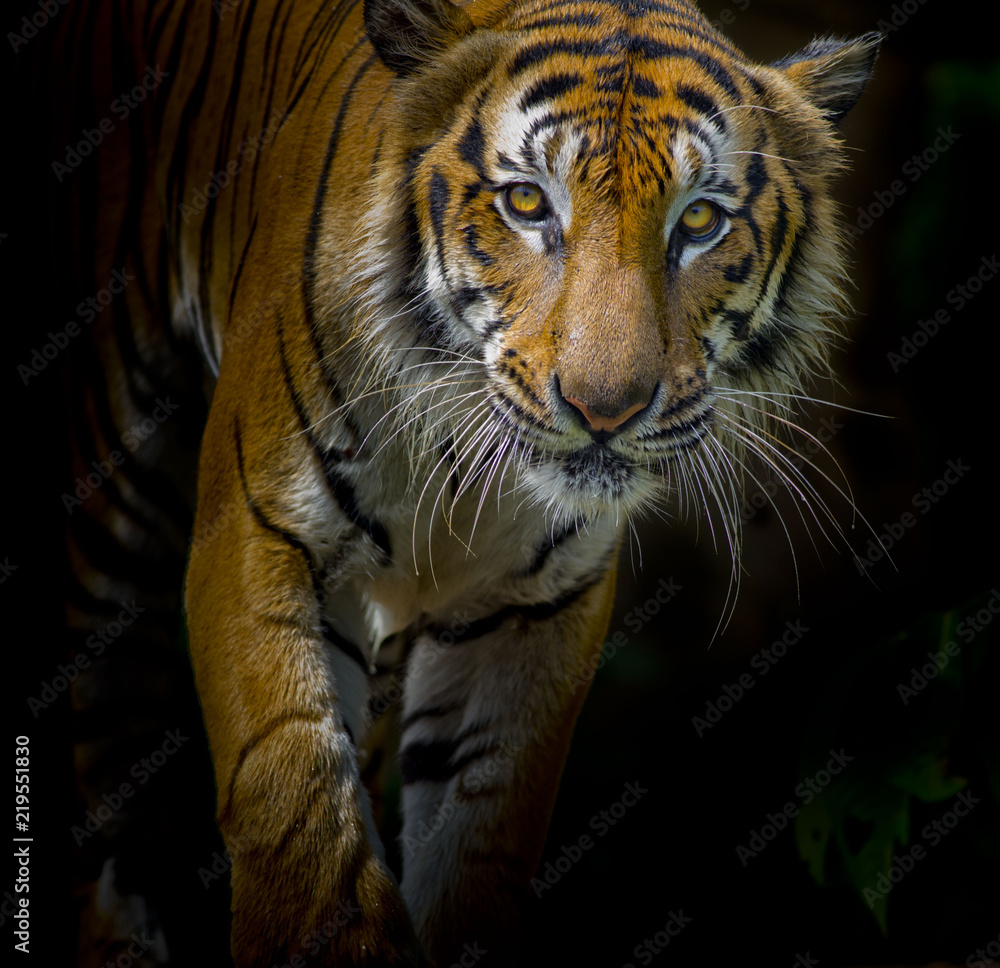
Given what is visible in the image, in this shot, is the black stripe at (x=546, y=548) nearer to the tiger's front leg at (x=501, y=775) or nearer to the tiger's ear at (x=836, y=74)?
the tiger's front leg at (x=501, y=775)

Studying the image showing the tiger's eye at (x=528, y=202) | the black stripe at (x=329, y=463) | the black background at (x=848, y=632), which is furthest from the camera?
the black background at (x=848, y=632)

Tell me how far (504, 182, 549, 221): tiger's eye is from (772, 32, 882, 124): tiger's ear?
429 millimetres

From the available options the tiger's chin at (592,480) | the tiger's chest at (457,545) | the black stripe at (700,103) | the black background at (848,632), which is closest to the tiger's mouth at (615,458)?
the tiger's chin at (592,480)

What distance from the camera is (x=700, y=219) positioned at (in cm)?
142

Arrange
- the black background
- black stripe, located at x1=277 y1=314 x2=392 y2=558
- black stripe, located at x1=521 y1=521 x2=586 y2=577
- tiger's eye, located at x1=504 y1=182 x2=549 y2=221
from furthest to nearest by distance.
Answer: the black background < black stripe, located at x1=521 y1=521 x2=586 y2=577 < black stripe, located at x1=277 y1=314 x2=392 y2=558 < tiger's eye, located at x1=504 y1=182 x2=549 y2=221

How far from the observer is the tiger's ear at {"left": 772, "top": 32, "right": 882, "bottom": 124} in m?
1.53

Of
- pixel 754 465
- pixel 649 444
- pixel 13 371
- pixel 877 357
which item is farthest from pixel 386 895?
pixel 877 357

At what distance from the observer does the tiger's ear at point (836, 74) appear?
1.53 m

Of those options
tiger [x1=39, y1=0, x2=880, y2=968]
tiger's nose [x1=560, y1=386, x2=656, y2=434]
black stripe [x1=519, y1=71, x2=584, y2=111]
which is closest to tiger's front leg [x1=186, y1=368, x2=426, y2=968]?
tiger [x1=39, y1=0, x2=880, y2=968]

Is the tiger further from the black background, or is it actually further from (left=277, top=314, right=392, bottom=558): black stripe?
the black background

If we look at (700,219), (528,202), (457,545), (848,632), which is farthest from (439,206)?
(848,632)

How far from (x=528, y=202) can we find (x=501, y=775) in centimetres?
86

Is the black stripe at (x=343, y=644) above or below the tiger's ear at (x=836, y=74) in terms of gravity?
below

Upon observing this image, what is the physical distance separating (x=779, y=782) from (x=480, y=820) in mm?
1505
